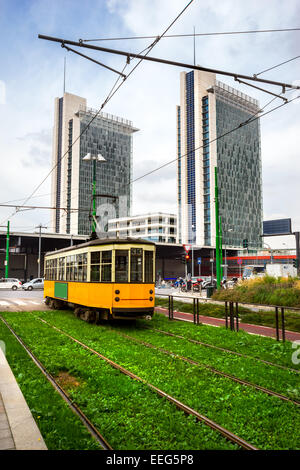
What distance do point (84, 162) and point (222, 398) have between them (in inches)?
5041

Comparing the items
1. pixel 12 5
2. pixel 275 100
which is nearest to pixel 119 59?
pixel 12 5

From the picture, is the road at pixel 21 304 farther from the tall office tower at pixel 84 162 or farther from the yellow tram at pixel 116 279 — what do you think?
the tall office tower at pixel 84 162

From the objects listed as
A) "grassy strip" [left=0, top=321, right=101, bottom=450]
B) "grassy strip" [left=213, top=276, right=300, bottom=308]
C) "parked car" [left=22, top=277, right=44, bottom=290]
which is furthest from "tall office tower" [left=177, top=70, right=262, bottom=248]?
"grassy strip" [left=0, top=321, right=101, bottom=450]

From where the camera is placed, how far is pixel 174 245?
6788cm

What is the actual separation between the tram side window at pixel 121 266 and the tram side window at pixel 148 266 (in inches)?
32.2

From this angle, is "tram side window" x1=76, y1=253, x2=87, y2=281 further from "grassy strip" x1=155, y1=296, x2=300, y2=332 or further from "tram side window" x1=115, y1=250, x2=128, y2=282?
"grassy strip" x1=155, y1=296, x2=300, y2=332

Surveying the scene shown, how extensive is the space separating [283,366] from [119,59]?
786 centimetres

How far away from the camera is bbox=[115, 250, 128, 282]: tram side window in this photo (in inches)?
469

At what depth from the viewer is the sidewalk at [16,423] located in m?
3.83

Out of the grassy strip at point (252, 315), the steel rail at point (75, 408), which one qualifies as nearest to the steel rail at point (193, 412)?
the steel rail at point (75, 408)

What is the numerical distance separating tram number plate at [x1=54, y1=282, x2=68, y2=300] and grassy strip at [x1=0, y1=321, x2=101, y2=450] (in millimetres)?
8079

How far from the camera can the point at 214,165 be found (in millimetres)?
110375

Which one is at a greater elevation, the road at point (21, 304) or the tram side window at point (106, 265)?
the tram side window at point (106, 265)
